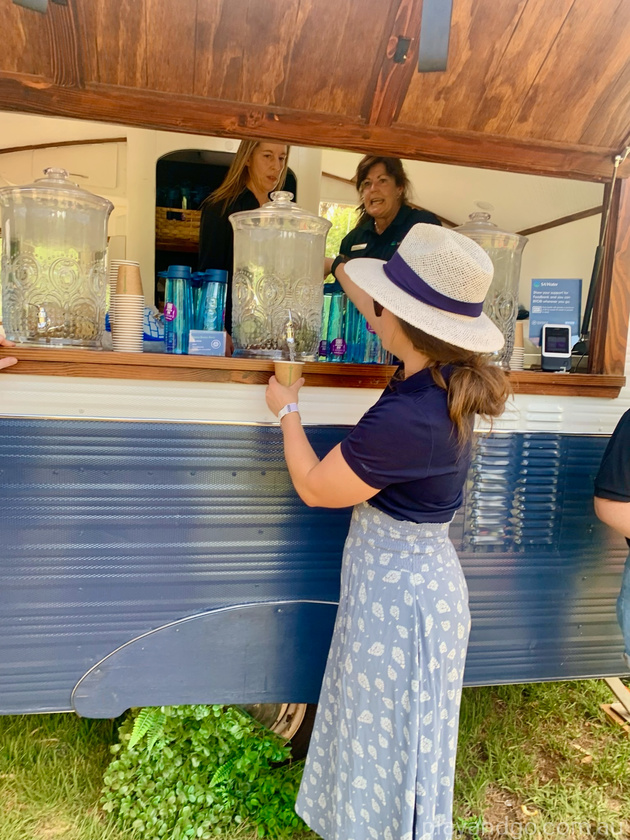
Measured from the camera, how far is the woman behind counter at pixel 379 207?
2660 millimetres

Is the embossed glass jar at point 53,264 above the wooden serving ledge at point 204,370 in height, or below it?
above

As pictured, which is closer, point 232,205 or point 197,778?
point 197,778

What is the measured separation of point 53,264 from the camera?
5.98ft

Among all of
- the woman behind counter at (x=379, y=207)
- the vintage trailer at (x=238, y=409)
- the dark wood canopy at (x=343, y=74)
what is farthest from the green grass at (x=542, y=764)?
the dark wood canopy at (x=343, y=74)

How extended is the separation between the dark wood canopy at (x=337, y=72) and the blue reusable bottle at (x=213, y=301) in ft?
1.48

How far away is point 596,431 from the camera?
2176 millimetres

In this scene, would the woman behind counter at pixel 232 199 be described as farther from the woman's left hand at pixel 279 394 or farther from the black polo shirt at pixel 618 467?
the black polo shirt at pixel 618 467

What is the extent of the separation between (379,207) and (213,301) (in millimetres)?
1218

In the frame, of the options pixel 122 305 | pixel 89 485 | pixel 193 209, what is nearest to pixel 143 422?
pixel 89 485

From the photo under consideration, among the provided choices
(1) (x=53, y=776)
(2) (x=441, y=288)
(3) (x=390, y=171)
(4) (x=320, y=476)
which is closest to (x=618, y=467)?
(2) (x=441, y=288)

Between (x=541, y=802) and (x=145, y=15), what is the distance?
3112 millimetres

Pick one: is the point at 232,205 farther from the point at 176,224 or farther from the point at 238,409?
the point at 238,409

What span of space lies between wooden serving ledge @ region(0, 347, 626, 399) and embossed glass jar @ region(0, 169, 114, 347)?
11 cm

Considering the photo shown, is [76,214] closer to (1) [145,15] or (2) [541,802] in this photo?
(1) [145,15]
